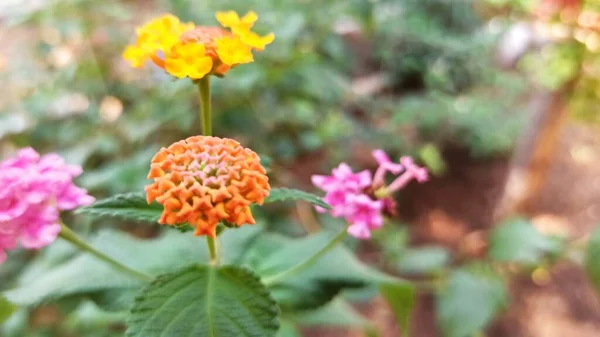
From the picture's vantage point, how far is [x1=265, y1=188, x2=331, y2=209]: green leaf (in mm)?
366

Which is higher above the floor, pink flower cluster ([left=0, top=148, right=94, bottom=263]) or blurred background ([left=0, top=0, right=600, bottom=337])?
blurred background ([left=0, top=0, right=600, bottom=337])

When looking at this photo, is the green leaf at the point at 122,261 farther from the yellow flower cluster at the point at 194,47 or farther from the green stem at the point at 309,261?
the yellow flower cluster at the point at 194,47

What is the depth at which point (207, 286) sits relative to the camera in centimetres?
39

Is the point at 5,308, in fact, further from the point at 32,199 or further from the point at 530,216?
the point at 530,216

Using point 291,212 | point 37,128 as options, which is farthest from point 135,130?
point 291,212

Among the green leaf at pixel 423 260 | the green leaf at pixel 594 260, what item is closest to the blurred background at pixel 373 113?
the green leaf at pixel 423 260

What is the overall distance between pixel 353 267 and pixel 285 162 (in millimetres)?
565

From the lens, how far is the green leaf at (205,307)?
1.17ft

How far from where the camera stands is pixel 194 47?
383 mm

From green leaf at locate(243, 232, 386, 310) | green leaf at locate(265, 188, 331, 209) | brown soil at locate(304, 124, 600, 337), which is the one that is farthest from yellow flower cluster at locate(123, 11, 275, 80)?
brown soil at locate(304, 124, 600, 337)

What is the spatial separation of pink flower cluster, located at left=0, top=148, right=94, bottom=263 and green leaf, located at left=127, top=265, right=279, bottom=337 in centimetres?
9

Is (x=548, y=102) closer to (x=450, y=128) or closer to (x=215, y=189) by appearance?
(x=450, y=128)

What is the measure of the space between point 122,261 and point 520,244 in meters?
0.75

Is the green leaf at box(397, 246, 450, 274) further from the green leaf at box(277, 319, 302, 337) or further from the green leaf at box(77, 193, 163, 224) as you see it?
the green leaf at box(77, 193, 163, 224)
